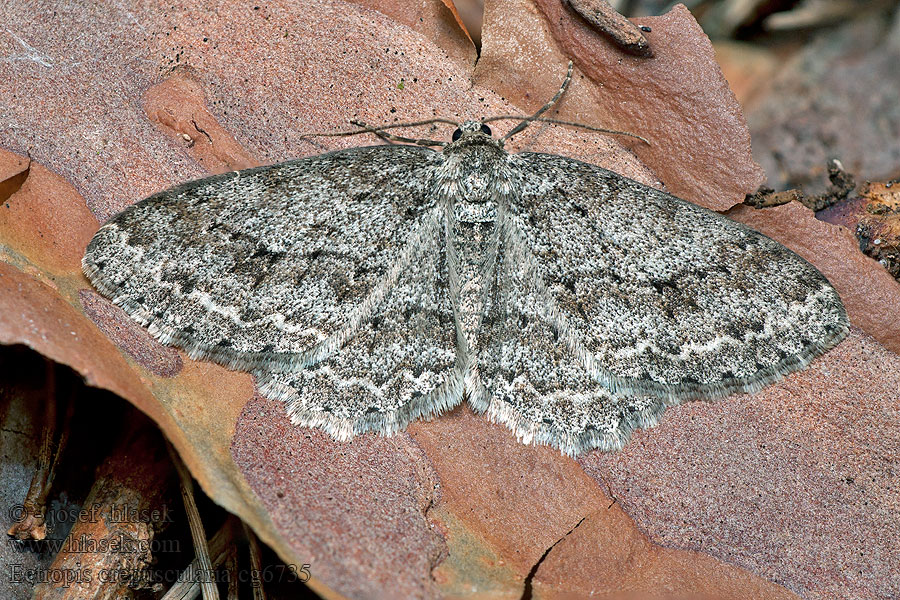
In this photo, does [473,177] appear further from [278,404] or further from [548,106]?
[278,404]

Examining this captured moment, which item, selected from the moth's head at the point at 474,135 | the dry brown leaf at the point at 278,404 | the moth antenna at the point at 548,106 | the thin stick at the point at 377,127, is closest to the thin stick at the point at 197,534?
the dry brown leaf at the point at 278,404

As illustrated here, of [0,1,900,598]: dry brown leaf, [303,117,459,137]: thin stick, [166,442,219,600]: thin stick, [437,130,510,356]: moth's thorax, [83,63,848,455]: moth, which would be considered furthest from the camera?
[303,117,459,137]: thin stick

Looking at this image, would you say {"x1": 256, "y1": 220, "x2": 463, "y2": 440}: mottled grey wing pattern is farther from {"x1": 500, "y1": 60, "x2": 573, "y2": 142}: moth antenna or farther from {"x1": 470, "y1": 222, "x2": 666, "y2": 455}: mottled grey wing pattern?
{"x1": 500, "y1": 60, "x2": 573, "y2": 142}: moth antenna

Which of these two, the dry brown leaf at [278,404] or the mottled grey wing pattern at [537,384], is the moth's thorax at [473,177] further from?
the dry brown leaf at [278,404]

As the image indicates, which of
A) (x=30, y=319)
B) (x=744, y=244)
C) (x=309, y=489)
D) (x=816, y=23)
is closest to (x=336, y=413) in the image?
(x=309, y=489)

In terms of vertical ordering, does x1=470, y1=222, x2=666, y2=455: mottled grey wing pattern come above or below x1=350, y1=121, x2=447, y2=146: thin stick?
below

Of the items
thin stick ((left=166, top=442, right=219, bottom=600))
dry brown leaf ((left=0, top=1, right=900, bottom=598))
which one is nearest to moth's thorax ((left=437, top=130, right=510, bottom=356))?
dry brown leaf ((left=0, top=1, right=900, bottom=598))

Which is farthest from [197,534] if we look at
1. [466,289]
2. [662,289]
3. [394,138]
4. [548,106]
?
[548,106]
